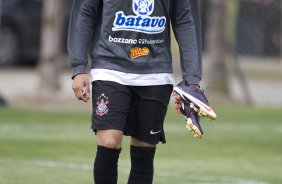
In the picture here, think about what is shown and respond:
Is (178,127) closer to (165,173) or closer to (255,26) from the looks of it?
(165,173)

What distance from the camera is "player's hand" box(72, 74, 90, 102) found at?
6.91 metres

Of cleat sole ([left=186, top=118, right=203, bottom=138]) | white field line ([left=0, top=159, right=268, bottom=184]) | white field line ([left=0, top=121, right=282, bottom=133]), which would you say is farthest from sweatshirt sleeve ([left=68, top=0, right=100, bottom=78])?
white field line ([left=0, top=121, right=282, bottom=133])

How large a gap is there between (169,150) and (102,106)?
561 cm

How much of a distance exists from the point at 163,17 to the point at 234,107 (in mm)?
10856

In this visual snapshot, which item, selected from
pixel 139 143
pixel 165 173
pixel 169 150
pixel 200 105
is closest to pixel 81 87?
pixel 139 143

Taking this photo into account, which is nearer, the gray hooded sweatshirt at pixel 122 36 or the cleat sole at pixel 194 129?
the cleat sole at pixel 194 129

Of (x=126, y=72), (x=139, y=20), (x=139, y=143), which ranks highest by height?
(x=139, y=20)

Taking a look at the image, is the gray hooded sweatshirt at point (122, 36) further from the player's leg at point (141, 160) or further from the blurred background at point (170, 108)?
the blurred background at point (170, 108)

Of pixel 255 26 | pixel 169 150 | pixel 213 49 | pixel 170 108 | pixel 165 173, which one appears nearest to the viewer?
pixel 165 173

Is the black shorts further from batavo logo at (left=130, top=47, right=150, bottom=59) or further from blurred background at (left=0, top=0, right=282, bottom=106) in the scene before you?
blurred background at (left=0, top=0, right=282, bottom=106)

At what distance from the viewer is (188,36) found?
23.6 ft

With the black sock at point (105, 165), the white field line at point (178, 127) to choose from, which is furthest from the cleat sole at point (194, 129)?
the white field line at point (178, 127)

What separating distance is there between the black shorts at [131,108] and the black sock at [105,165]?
154mm

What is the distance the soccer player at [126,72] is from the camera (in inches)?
273
